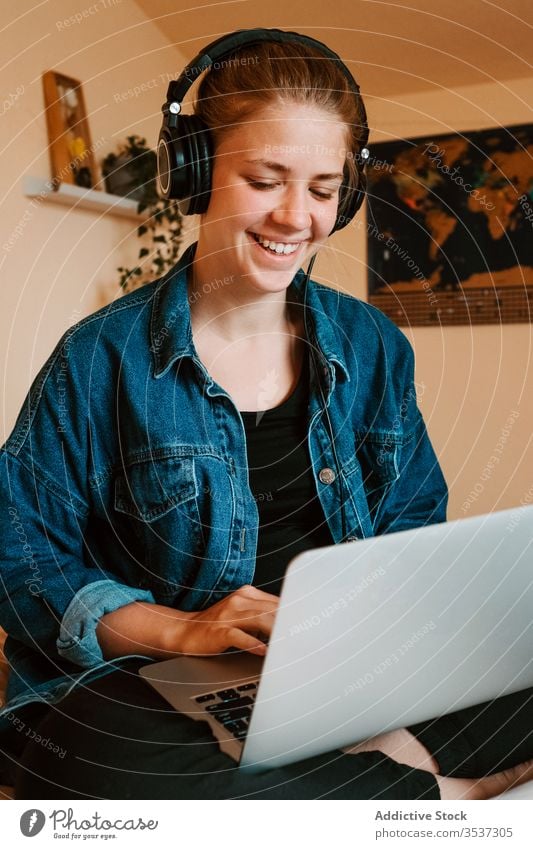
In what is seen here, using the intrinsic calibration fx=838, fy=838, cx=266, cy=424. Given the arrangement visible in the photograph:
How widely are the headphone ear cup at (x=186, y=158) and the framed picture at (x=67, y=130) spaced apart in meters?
1.10

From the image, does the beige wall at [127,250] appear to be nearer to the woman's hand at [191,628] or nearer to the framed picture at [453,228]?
the framed picture at [453,228]

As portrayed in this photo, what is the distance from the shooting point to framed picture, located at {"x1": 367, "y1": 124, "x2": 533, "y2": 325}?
8.30ft

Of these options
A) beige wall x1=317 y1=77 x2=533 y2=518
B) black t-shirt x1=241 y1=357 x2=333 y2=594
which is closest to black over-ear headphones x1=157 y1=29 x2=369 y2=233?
black t-shirt x1=241 y1=357 x2=333 y2=594

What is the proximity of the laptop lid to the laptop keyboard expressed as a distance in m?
0.05

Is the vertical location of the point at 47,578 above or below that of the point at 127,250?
below

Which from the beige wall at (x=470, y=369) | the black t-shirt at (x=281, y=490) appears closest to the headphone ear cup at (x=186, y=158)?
the black t-shirt at (x=281, y=490)

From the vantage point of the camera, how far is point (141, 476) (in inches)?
37.1

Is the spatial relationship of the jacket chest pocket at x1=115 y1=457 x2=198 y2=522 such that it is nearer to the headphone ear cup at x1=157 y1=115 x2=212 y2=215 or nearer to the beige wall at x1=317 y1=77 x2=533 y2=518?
the headphone ear cup at x1=157 y1=115 x2=212 y2=215

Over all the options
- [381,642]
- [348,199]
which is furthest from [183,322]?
[381,642]

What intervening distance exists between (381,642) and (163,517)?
0.40 metres

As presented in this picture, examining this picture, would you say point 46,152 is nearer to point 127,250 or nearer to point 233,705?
point 127,250

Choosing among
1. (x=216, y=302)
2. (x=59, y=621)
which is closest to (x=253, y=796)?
(x=59, y=621)

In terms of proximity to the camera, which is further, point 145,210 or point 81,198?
point 145,210

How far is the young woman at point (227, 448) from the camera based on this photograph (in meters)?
0.81
